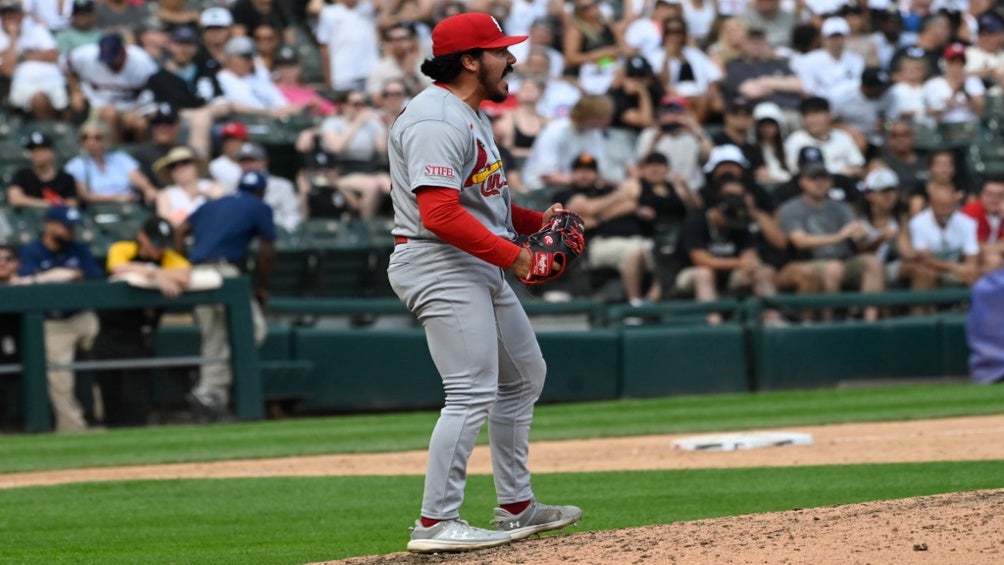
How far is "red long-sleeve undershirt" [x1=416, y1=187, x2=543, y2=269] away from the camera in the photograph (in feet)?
16.9

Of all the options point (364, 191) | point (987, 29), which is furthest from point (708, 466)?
point (987, 29)

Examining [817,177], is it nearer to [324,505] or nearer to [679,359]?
[679,359]

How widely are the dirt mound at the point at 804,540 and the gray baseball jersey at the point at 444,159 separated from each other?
107 cm

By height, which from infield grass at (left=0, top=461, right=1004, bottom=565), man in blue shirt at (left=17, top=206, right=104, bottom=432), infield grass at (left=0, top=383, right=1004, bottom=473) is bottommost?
infield grass at (left=0, top=383, right=1004, bottom=473)

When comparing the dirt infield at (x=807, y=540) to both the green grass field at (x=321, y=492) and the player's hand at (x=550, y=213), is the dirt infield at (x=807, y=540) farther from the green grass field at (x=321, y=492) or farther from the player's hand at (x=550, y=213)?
the player's hand at (x=550, y=213)

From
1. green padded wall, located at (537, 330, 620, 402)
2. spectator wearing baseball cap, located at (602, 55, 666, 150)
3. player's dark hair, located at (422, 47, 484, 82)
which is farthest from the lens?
spectator wearing baseball cap, located at (602, 55, 666, 150)

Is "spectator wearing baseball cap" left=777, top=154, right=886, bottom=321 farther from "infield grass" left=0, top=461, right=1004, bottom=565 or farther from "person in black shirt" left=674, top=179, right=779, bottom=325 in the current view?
"infield grass" left=0, top=461, right=1004, bottom=565

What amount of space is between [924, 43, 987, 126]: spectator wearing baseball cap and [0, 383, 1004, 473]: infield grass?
14.3 feet

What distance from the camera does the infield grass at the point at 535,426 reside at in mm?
10406

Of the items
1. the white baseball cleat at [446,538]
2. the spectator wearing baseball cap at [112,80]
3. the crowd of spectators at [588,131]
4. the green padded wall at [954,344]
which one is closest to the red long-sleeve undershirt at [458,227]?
the white baseball cleat at [446,538]

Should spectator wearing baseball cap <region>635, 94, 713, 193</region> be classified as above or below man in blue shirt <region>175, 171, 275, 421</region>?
above

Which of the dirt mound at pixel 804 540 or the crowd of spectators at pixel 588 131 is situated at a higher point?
the crowd of spectators at pixel 588 131

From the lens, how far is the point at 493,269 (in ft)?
18.1

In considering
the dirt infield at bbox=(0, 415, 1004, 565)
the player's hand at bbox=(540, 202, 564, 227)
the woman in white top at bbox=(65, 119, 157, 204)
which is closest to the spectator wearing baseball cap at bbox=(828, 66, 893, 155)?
the woman in white top at bbox=(65, 119, 157, 204)
